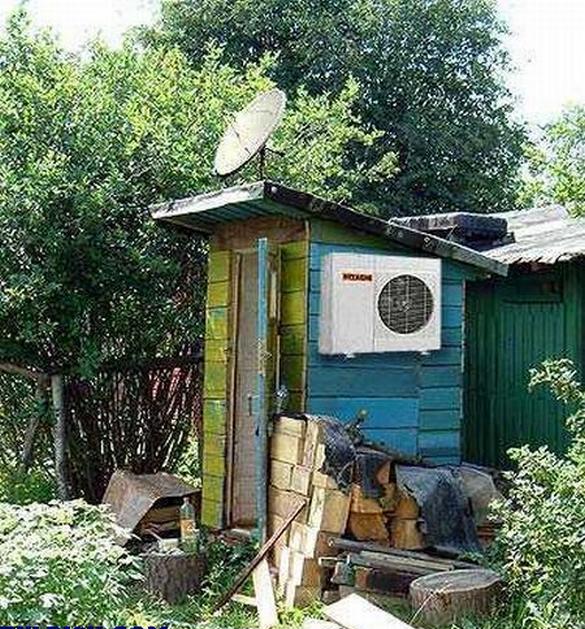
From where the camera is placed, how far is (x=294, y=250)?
7.01 m

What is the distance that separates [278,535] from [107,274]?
309 centimetres

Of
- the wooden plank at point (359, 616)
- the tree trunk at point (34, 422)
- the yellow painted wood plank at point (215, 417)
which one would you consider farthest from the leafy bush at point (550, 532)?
the tree trunk at point (34, 422)

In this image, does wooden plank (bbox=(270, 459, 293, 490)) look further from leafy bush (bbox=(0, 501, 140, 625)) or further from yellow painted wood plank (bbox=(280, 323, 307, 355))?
leafy bush (bbox=(0, 501, 140, 625))

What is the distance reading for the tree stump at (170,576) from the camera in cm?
669

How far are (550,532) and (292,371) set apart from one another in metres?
2.44

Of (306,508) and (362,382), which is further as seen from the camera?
(362,382)

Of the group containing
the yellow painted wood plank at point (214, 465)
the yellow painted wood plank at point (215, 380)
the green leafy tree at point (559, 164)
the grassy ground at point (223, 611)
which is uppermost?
the green leafy tree at point (559, 164)

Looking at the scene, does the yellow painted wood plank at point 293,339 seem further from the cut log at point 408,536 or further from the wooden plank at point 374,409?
the cut log at point 408,536

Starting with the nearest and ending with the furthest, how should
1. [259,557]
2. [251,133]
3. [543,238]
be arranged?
[259,557], [251,133], [543,238]

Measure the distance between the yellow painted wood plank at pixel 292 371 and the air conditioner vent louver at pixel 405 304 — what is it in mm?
658

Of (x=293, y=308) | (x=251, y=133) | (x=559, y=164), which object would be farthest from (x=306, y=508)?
(x=559, y=164)

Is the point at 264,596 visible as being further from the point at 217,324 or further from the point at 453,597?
the point at 217,324

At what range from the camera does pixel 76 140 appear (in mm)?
8484

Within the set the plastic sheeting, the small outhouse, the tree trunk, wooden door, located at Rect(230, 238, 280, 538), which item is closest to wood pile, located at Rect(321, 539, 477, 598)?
the plastic sheeting
